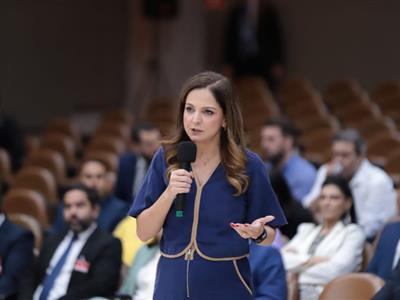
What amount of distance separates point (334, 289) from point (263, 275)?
409 mm

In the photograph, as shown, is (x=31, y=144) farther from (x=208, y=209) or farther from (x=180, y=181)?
(x=180, y=181)

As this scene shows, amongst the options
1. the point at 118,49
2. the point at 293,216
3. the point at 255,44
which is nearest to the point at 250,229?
the point at 293,216

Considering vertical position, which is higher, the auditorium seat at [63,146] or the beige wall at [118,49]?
the beige wall at [118,49]

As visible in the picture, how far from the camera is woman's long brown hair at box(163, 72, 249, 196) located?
301 cm

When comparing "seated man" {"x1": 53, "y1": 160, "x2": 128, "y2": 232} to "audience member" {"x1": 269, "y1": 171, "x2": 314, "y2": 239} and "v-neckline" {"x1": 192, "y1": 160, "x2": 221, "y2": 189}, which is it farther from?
"v-neckline" {"x1": 192, "y1": 160, "x2": 221, "y2": 189}

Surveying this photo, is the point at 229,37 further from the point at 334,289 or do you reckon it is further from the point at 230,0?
the point at 334,289

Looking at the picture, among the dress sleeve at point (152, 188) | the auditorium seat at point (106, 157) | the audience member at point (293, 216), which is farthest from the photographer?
the auditorium seat at point (106, 157)

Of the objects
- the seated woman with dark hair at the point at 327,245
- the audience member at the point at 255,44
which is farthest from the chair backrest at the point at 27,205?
the audience member at the point at 255,44

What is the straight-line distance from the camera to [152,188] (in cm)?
307

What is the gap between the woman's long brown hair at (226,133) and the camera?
9.87ft

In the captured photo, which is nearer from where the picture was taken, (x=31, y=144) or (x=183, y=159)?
(x=183, y=159)

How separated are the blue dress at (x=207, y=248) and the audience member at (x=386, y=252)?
77.3 inches

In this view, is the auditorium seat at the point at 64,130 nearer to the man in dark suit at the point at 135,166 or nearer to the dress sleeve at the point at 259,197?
the man in dark suit at the point at 135,166

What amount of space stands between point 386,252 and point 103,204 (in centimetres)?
207
